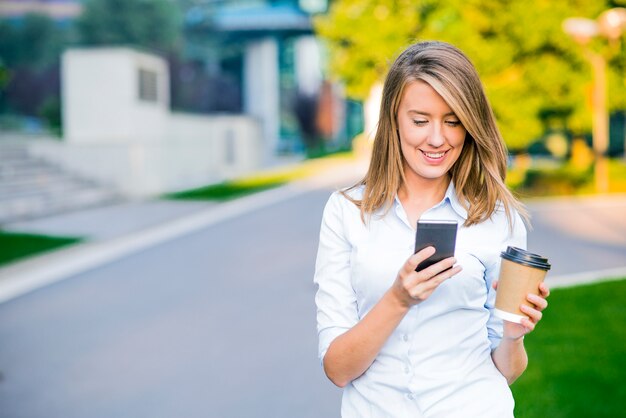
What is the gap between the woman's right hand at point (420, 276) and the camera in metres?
1.82

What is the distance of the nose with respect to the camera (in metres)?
2.09

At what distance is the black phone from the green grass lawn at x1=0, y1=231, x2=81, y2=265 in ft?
30.8

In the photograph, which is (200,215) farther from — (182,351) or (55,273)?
(182,351)

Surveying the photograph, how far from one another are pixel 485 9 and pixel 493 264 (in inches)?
883

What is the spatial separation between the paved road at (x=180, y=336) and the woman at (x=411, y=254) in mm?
3119

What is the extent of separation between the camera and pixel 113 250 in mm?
11719

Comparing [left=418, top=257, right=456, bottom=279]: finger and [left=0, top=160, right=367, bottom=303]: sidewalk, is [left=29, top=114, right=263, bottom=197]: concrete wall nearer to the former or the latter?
[left=0, top=160, right=367, bottom=303]: sidewalk

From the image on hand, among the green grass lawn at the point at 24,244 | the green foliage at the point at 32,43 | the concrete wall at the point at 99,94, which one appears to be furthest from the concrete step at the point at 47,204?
the green foliage at the point at 32,43

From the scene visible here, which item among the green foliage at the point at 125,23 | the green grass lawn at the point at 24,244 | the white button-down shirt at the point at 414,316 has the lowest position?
the green grass lawn at the point at 24,244

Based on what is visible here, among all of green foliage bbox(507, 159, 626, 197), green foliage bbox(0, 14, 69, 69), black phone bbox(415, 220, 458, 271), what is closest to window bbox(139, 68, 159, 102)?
green foliage bbox(507, 159, 626, 197)

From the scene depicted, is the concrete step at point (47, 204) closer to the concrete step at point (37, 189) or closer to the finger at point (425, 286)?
the concrete step at point (37, 189)

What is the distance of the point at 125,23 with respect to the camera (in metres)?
44.5

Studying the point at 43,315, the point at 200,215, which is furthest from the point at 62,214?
the point at 43,315

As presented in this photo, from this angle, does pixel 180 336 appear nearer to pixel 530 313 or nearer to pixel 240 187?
pixel 530 313
